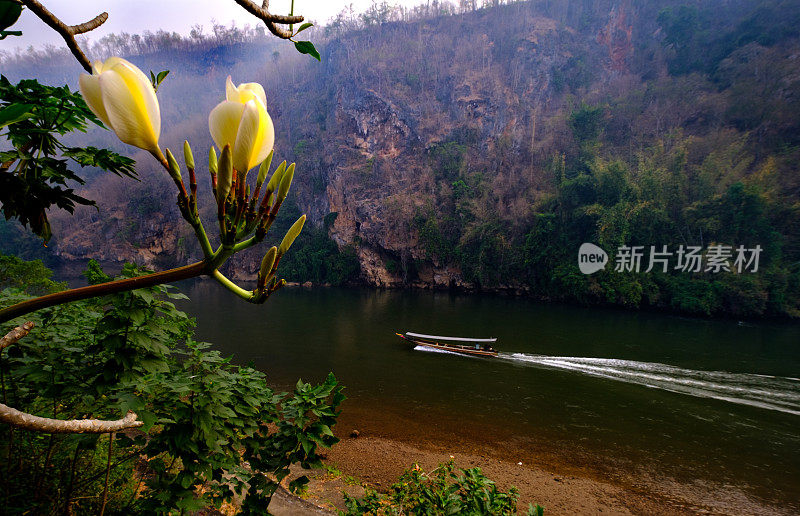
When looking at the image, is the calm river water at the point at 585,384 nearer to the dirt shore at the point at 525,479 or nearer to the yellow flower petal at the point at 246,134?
the dirt shore at the point at 525,479

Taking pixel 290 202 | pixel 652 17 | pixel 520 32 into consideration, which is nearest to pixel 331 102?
pixel 290 202

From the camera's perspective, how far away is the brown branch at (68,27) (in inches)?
20.6

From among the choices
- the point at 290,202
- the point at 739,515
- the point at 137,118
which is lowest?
the point at 739,515

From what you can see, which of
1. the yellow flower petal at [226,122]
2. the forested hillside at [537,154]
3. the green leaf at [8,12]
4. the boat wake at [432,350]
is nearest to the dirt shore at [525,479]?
the boat wake at [432,350]

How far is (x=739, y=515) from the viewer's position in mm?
5453

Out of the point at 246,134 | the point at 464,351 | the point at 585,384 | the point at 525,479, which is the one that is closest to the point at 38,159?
the point at 246,134

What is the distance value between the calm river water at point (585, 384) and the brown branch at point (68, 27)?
811cm

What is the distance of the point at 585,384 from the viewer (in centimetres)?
984

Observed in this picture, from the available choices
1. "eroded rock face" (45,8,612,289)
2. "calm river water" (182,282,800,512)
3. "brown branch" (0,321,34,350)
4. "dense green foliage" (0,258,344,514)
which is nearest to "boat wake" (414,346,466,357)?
"calm river water" (182,282,800,512)

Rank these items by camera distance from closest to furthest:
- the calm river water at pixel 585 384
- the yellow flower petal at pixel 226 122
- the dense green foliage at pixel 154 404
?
1. the yellow flower petal at pixel 226 122
2. the dense green foliage at pixel 154 404
3. the calm river water at pixel 585 384

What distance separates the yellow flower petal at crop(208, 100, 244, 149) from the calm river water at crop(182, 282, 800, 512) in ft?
26.2

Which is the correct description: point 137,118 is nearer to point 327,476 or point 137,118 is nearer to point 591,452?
point 327,476

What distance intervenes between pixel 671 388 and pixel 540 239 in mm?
14382

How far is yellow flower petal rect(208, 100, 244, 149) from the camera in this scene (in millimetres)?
496
